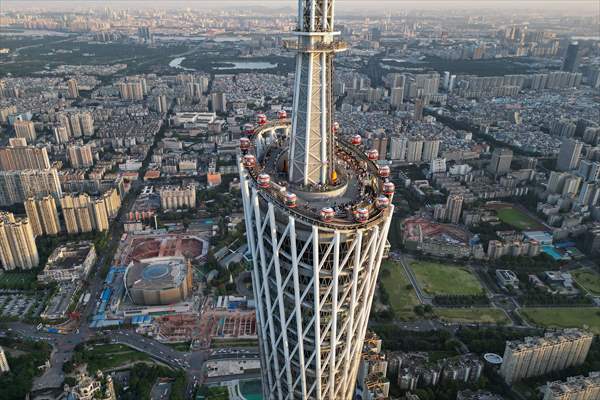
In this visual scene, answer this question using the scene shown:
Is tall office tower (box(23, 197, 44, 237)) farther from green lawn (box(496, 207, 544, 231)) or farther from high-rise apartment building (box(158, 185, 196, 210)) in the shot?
green lawn (box(496, 207, 544, 231))

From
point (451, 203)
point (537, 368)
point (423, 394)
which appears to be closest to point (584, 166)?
point (451, 203)

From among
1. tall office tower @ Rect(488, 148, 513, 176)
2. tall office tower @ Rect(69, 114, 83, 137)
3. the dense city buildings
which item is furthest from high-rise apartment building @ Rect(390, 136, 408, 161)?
tall office tower @ Rect(69, 114, 83, 137)

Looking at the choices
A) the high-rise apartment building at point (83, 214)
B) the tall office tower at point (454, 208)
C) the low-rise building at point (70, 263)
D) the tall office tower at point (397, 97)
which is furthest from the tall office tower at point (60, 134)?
the tall office tower at point (397, 97)

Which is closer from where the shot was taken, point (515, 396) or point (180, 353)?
point (515, 396)

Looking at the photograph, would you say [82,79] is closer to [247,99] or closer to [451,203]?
[247,99]

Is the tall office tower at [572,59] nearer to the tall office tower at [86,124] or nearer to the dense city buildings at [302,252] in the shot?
the dense city buildings at [302,252]

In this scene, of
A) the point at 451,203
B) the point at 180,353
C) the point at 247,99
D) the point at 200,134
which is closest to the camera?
the point at 180,353

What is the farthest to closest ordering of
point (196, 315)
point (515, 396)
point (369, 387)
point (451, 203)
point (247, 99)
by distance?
point (247, 99), point (451, 203), point (196, 315), point (515, 396), point (369, 387)

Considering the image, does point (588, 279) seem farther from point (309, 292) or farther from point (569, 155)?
point (309, 292)
